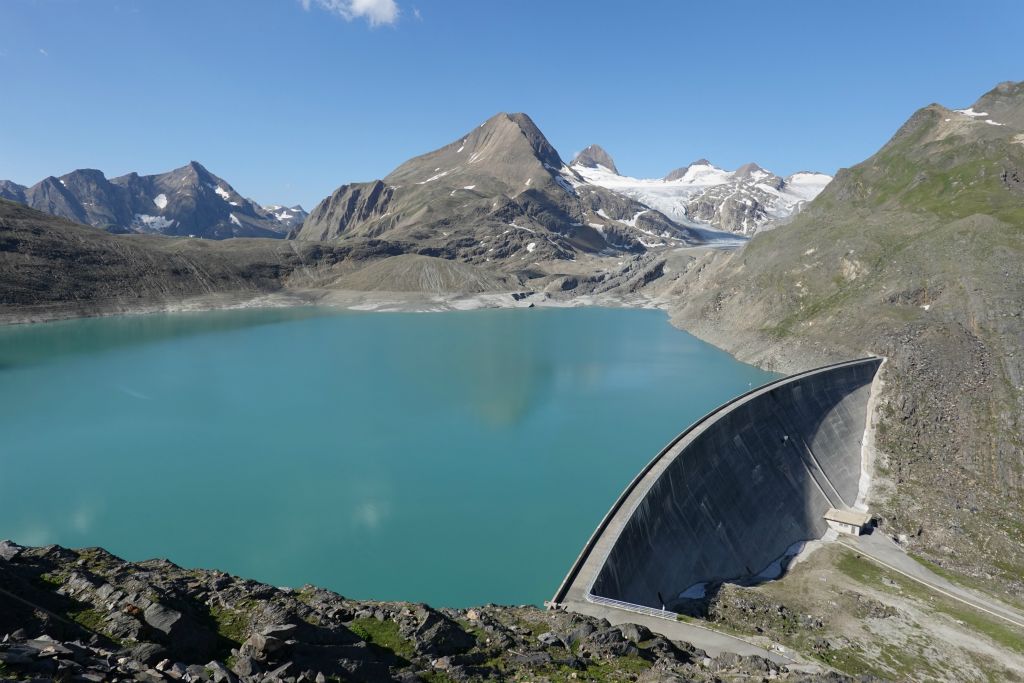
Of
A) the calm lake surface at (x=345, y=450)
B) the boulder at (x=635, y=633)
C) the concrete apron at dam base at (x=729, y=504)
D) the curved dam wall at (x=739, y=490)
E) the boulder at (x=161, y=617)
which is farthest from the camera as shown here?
the calm lake surface at (x=345, y=450)

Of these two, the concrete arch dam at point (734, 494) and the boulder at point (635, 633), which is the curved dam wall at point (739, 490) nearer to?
the concrete arch dam at point (734, 494)

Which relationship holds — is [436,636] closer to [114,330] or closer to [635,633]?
[635,633]

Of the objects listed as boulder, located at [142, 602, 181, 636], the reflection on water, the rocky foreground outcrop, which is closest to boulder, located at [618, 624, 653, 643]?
the rocky foreground outcrop

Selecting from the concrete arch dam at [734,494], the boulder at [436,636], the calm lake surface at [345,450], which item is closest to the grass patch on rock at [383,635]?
the boulder at [436,636]

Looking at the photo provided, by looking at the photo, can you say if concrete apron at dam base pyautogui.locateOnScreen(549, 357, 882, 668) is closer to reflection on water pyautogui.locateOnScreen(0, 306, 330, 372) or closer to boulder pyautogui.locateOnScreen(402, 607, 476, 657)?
boulder pyautogui.locateOnScreen(402, 607, 476, 657)

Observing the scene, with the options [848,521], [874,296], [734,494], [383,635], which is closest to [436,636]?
[383,635]
